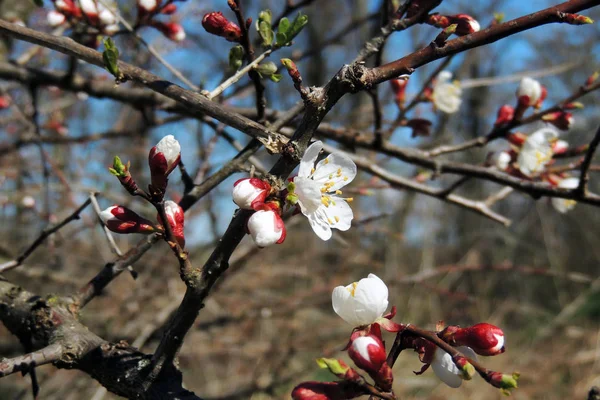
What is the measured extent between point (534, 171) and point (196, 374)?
4.53 meters

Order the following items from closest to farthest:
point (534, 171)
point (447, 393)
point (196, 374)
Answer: point (534, 171), point (196, 374), point (447, 393)

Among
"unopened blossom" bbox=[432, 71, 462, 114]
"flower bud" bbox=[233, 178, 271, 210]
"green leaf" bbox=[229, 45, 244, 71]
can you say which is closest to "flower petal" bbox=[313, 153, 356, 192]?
"flower bud" bbox=[233, 178, 271, 210]

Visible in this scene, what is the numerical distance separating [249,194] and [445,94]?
168cm

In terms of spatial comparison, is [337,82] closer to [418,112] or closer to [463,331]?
[463,331]

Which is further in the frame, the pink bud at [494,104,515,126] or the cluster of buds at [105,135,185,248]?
the pink bud at [494,104,515,126]

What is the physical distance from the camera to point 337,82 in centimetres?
89

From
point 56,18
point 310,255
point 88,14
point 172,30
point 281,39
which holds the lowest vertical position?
point 310,255

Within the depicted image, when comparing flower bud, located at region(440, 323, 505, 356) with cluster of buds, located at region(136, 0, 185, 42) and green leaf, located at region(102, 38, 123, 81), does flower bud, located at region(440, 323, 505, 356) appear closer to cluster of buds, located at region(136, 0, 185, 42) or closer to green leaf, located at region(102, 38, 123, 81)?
green leaf, located at region(102, 38, 123, 81)

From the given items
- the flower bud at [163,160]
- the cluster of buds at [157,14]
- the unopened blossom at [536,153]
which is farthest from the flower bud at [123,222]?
Answer: the unopened blossom at [536,153]

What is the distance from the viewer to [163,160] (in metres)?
0.90

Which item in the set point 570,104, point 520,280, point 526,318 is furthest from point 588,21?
point 520,280

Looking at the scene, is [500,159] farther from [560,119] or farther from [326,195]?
[326,195]

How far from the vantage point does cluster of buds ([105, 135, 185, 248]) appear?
858 mm

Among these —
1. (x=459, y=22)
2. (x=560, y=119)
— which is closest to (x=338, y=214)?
(x=459, y=22)
